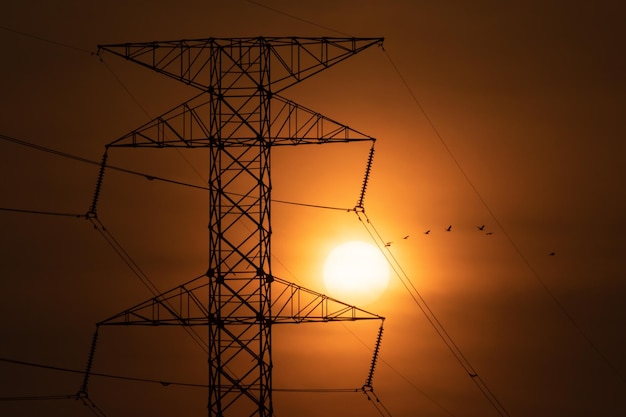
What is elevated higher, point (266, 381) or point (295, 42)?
point (295, 42)

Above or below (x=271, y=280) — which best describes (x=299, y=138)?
above

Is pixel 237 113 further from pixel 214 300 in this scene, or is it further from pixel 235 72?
pixel 214 300

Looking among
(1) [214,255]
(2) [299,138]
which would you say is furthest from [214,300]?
(2) [299,138]

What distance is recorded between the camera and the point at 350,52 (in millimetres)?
63781

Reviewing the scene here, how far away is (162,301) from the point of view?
61.6 metres

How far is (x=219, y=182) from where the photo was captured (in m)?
62.7

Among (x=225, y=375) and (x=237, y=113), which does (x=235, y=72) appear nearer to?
(x=237, y=113)

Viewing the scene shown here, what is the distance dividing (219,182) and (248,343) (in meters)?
5.62

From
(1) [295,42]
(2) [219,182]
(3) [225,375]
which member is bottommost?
(3) [225,375]

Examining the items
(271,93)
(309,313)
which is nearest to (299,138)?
(271,93)

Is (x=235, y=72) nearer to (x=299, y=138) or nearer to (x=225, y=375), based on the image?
(x=299, y=138)

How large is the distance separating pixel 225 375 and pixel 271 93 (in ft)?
32.4

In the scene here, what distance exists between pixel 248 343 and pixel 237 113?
792 centimetres

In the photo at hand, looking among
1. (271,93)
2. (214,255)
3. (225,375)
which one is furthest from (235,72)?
(225,375)
